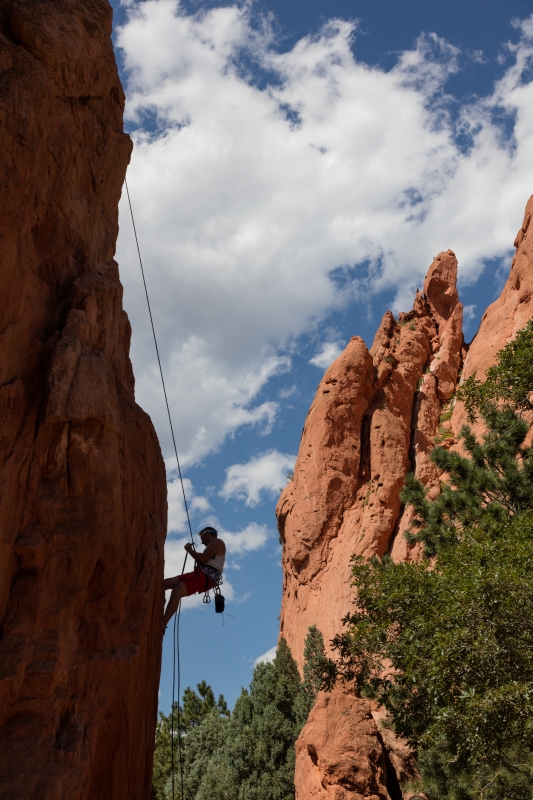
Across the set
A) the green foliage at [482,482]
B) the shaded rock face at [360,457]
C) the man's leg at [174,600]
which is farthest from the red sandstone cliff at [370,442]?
the man's leg at [174,600]

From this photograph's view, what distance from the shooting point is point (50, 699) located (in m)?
7.98

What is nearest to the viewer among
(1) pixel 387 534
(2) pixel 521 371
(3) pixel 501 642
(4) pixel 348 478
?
(3) pixel 501 642

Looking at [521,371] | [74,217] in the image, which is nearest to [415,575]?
[521,371]

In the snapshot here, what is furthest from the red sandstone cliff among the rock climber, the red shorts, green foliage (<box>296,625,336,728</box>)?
the red shorts

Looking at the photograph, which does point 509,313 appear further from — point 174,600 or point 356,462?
point 174,600

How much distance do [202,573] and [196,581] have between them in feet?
0.67

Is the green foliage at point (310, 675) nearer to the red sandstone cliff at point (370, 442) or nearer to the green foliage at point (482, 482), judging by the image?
the red sandstone cliff at point (370, 442)

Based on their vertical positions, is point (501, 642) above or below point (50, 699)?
above

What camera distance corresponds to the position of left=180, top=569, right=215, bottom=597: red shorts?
12.1 meters

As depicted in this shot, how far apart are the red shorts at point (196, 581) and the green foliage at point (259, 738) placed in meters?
6.76

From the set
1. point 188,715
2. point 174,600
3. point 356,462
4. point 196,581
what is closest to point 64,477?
point 174,600

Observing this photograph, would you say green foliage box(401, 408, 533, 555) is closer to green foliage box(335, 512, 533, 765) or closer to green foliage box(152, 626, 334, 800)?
green foliage box(335, 512, 533, 765)

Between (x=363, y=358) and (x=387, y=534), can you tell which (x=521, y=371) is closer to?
(x=387, y=534)

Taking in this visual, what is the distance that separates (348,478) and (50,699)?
24681 mm
